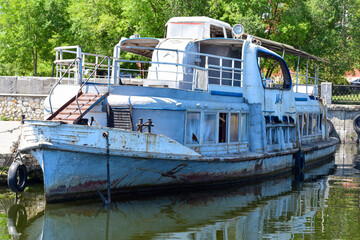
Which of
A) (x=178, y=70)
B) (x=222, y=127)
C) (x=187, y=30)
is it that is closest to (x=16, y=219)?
(x=222, y=127)

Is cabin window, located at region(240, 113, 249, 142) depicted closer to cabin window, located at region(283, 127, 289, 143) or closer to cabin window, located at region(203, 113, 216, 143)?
cabin window, located at region(203, 113, 216, 143)

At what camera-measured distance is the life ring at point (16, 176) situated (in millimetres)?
11453

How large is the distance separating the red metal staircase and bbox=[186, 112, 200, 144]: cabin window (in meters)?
2.24

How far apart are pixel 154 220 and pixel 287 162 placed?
7.98 m

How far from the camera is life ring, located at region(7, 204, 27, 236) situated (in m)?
9.70

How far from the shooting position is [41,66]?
3155cm

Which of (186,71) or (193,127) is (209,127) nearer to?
(193,127)

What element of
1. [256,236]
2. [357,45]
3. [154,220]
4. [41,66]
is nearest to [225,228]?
[256,236]

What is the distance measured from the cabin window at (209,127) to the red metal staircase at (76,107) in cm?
291

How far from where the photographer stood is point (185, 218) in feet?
35.0

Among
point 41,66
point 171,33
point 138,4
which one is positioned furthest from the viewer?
point 41,66

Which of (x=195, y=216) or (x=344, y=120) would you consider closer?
(x=195, y=216)

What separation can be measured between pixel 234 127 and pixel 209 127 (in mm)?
1189

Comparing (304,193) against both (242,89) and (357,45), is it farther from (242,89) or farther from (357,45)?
(357,45)
